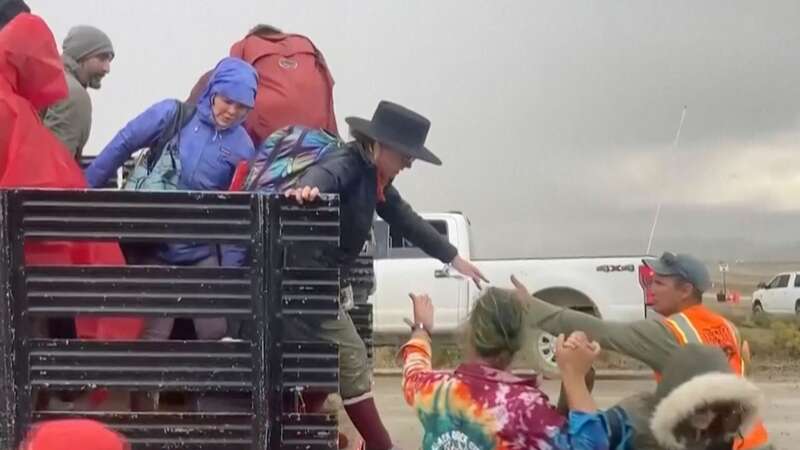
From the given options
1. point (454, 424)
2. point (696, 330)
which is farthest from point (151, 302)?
point (696, 330)

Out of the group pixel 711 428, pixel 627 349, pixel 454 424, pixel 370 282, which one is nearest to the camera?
pixel 711 428

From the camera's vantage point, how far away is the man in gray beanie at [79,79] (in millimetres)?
4266

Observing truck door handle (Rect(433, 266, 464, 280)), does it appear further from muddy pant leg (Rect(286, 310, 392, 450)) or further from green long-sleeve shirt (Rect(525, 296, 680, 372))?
green long-sleeve shirt (Rect(525, 296, 680, 372))

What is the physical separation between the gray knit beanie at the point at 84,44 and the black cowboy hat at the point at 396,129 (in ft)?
4.46

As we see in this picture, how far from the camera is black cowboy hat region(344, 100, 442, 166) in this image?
3.70 meters

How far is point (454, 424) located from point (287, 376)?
45 centimetres

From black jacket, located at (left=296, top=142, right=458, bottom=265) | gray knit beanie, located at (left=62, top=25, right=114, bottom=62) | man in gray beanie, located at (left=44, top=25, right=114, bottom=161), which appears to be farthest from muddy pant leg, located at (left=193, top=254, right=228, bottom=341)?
gray knit beanie, located at (left=62, top=25, right=114, bottom=62)

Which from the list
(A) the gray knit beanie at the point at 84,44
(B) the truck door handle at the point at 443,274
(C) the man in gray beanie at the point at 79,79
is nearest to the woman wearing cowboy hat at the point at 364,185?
(C) the man in gray beanie at the point at 79,79

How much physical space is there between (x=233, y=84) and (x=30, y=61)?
739 millimetres

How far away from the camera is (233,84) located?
12.0 ft

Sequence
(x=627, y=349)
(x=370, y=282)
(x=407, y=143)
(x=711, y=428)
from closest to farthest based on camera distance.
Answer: (x=711, y=428) → (x=627, y=349) → (x=407, y=143) → (x=370, y=282)

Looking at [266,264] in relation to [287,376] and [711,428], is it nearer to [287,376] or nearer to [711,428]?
[287,376]

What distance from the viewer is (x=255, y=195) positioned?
A: 2742mm

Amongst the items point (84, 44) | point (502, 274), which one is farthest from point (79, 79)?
point (502, 274)
